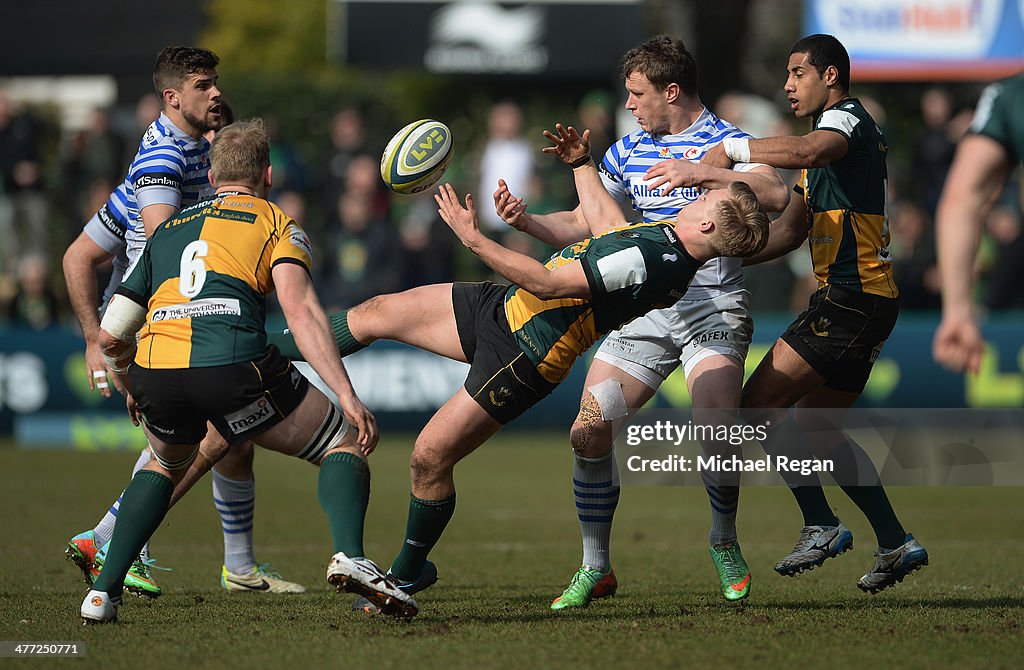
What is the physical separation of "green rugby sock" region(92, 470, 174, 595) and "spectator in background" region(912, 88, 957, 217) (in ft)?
45.2

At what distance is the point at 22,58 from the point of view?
28.8 metres

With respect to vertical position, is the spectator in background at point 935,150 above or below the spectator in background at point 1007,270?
above

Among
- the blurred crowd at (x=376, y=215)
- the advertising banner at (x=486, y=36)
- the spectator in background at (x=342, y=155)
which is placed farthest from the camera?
the advertising banner at (x=486, y=36)

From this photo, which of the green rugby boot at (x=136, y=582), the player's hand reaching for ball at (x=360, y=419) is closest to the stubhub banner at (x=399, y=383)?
the green rugby boot at (x=136, y=582)

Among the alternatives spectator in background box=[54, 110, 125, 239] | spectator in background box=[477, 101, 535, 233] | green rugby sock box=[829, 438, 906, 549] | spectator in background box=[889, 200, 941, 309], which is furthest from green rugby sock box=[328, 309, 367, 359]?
spectator in background box=[889, 200, 941, 309]

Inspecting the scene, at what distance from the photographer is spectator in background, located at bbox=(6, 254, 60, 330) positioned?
17.0 m

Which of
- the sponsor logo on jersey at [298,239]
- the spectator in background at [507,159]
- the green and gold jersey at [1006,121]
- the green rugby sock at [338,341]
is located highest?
the green and gold jersey at [1006,121]

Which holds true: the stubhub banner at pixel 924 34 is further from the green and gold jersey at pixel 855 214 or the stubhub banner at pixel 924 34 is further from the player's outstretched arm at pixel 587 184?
the player's outstretched arm at pixel 587 184

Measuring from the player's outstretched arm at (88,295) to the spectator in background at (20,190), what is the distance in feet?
37.2

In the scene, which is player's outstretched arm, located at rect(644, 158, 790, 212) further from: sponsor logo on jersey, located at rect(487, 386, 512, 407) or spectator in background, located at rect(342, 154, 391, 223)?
spectator in background, located at rect(342, 154, 391, 223)

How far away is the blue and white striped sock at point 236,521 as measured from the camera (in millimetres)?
7680

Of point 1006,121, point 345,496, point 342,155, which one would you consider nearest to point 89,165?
point 342,155

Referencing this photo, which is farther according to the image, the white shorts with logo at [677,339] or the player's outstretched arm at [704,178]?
the white shorts with logo at [677,339]

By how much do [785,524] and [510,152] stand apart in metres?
8.06
